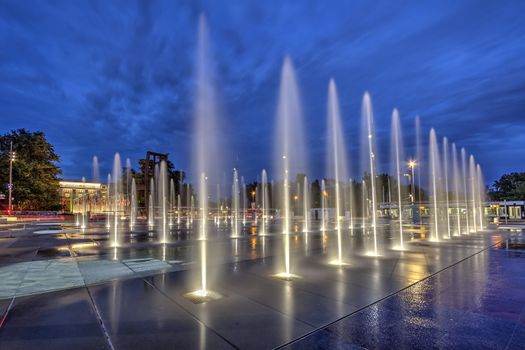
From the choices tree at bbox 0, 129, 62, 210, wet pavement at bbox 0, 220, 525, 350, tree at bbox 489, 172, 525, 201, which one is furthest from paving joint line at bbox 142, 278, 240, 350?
tree at bbox 489, 172, 525, 201

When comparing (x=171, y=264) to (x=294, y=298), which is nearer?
(x=294, y=298)

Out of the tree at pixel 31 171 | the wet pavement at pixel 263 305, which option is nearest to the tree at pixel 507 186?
the wet pavement at pixel 263 305

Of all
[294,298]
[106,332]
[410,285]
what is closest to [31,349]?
[106,332]

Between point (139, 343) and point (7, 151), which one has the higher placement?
point (7, 151)

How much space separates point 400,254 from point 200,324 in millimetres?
8701

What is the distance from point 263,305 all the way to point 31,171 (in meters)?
52.6

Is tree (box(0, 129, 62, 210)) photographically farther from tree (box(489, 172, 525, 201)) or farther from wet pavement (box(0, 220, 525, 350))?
tree (box(489, 172, 525, 201))

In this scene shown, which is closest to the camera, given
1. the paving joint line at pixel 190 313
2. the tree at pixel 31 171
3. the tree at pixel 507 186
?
the paving joint line at pixel 190 313

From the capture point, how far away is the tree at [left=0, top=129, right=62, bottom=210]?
137 ft

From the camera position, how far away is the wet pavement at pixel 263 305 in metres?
3.72

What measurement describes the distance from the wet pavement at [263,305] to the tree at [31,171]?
43367 millimetres

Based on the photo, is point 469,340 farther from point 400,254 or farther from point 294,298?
point 400,254

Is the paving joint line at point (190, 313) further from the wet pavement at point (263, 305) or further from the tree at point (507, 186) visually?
the tree at point (507, 186)

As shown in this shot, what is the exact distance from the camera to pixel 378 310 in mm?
4730
